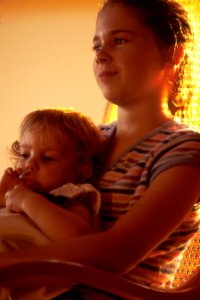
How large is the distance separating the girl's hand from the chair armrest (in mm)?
220

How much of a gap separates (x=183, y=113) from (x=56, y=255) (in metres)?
0.67

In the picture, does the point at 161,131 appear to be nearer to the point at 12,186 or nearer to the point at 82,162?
the point at 82,162

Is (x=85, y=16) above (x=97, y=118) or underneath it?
above

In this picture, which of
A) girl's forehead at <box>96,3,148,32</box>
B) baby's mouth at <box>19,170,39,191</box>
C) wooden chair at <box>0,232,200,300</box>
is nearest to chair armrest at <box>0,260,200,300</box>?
wooden chair at <box>0,232,200,300</box>

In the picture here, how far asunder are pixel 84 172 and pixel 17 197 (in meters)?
0.19

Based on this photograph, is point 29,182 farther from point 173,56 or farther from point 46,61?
point 46,61

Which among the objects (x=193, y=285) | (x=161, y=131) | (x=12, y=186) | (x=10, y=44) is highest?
(x=10, y=44)

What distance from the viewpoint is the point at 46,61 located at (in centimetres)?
248

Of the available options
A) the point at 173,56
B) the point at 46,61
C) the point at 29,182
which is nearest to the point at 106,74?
the point at 173,56

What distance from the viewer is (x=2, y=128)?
2492 mm

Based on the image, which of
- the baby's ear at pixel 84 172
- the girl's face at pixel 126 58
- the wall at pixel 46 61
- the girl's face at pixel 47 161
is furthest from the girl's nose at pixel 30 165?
the wall at pixel 46 61

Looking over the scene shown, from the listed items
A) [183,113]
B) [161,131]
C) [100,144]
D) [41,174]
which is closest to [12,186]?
[41,174]

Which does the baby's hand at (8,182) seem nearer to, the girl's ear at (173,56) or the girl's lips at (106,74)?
the girl's lips at (106,74)

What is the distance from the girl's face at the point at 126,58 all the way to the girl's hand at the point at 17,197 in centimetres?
29
